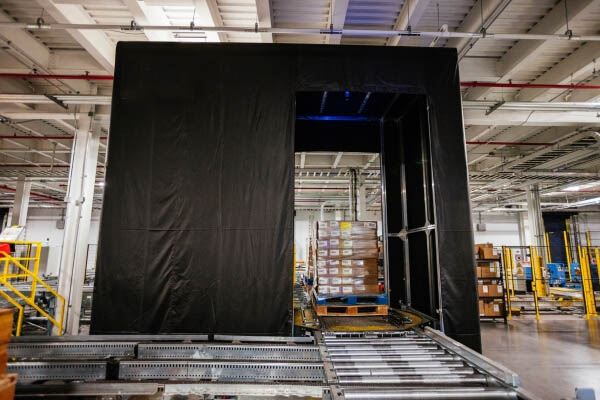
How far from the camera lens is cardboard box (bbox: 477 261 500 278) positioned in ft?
36.8

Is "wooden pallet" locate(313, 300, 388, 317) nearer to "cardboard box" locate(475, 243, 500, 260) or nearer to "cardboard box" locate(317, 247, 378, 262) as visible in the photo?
"cardboard box" locate(317, 247, 378, 262)

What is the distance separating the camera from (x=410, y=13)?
543cm

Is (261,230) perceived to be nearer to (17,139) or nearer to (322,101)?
(322,101)

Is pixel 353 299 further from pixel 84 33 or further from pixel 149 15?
pixel 84 33

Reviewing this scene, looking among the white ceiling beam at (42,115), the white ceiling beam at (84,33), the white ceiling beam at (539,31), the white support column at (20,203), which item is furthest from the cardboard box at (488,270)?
the white support column at (20,203)

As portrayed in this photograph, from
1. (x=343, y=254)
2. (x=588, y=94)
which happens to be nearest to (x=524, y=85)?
(x=588, y=94)

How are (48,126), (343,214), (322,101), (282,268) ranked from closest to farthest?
1. (282,268)
2. (322,101)
3. (48,126)
4. (343,214)

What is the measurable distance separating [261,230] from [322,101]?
3384 millimetres

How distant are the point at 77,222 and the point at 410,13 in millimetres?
8372

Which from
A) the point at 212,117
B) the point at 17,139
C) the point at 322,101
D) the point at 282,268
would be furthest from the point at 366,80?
the point at 17,139

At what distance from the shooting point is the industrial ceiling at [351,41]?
5461 mm

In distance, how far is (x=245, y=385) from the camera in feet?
10.1

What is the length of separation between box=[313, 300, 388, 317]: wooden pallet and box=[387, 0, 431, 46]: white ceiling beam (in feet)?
16.2

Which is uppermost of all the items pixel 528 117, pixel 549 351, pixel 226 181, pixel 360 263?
pixel 528 117
